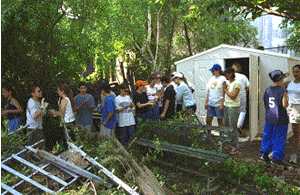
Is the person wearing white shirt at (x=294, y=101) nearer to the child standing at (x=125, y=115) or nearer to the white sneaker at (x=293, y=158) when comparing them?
the white sneaker at (x=293, y=158)

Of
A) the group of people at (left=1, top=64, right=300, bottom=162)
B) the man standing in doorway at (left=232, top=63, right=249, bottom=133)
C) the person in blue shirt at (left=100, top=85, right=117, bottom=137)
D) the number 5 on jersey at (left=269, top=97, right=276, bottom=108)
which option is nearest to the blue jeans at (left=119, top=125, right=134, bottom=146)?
the group of people at (left=1, top=64, right=300, bottom=162)

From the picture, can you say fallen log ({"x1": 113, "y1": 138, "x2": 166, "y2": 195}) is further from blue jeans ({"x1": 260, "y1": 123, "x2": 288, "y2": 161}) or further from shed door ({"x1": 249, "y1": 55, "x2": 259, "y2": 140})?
shed door ({"x1": 249, "y1": 55, "x2": 259, "y2": 140})

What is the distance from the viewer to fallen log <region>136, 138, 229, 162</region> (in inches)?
296

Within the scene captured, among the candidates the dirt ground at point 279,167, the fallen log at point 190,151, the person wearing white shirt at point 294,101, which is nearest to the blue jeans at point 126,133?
the fallen log at point 190,151

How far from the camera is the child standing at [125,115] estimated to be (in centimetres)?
936

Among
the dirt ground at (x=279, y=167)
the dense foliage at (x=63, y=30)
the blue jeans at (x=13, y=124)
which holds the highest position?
the dense foliage at (x=63, y=30)

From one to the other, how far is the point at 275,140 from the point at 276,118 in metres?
0.41

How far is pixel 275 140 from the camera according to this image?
833 cm

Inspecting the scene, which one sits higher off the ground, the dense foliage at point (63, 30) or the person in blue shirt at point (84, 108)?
the dense foliage at point (63, 30)

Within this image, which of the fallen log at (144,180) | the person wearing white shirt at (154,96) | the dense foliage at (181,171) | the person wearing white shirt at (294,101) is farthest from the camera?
the person wearing white shirt at (154,96)

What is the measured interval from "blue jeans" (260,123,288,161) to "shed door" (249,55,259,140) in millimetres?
3084

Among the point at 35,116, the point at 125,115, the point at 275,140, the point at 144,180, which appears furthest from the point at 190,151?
the point at 35,116

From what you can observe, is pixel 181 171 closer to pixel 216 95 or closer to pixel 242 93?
pixel 216 95

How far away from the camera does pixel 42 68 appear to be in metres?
10.7
